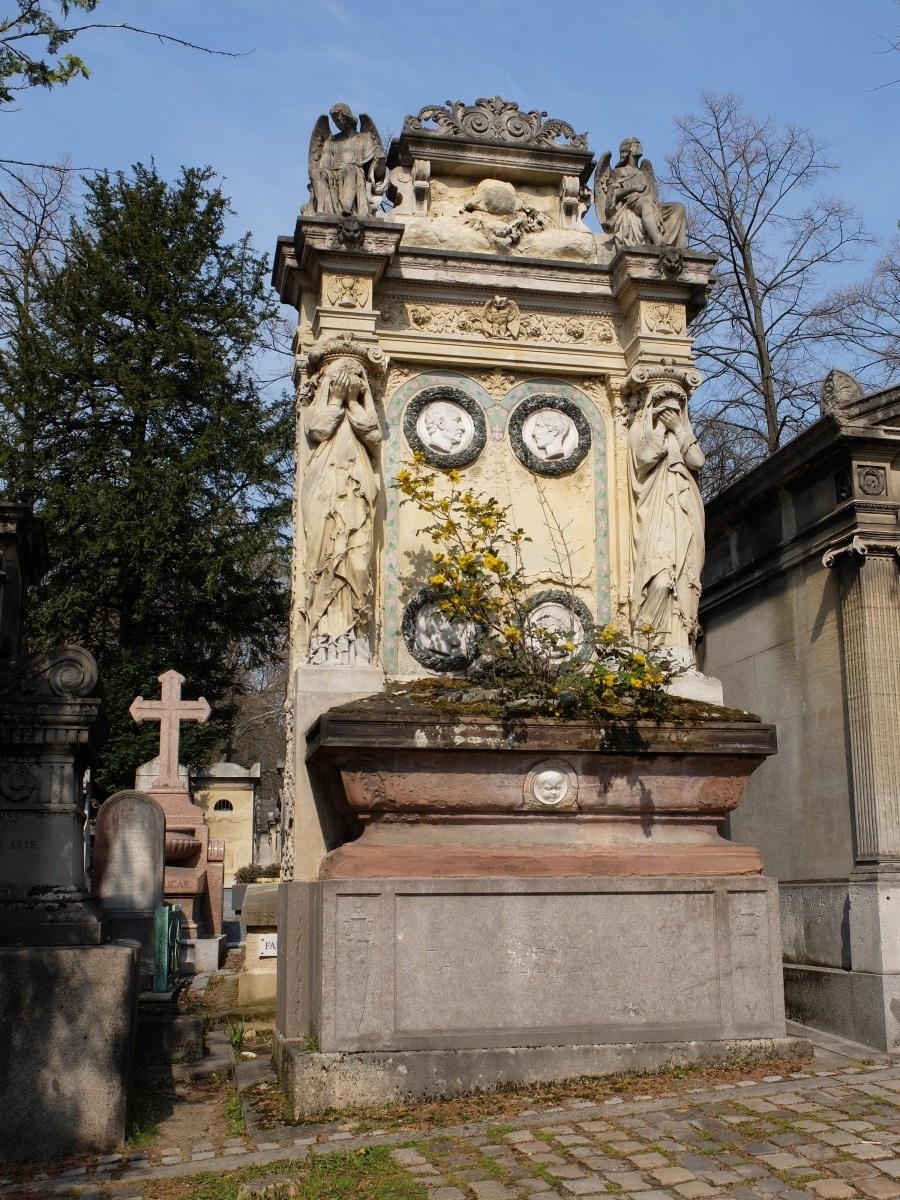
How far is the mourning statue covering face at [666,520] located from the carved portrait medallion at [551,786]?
163 centimetres

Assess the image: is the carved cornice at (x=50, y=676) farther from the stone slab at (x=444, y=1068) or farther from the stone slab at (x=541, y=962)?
the stone slab at (x=444, y=1068)

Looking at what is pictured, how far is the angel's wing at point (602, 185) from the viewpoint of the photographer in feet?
31.8

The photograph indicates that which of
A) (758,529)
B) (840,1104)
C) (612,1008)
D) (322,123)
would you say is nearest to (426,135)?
(322,123)

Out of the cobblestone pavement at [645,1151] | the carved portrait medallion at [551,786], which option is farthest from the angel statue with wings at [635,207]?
the cobblestone pavement at [645,1151]

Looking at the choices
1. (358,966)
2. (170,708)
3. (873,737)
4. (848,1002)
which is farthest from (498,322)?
(170,708)

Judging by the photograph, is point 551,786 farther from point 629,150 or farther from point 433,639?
point 629,150

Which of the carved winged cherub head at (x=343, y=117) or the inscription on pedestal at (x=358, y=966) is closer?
the inscription on pedestal at (x=358, y=966)

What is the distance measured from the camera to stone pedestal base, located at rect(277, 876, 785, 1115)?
6.64m

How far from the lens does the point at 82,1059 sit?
20.1 feet

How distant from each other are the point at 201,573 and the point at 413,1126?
18.8 m

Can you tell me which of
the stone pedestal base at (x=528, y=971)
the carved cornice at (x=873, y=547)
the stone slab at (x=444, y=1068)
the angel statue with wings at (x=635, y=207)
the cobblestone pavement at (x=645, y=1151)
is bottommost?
the cobblestone pavement at (x=645, y=1151)

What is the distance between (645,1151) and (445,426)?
17.7 feet

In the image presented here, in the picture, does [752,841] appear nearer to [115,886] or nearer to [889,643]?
[889,643]

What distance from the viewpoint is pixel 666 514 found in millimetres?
8703
